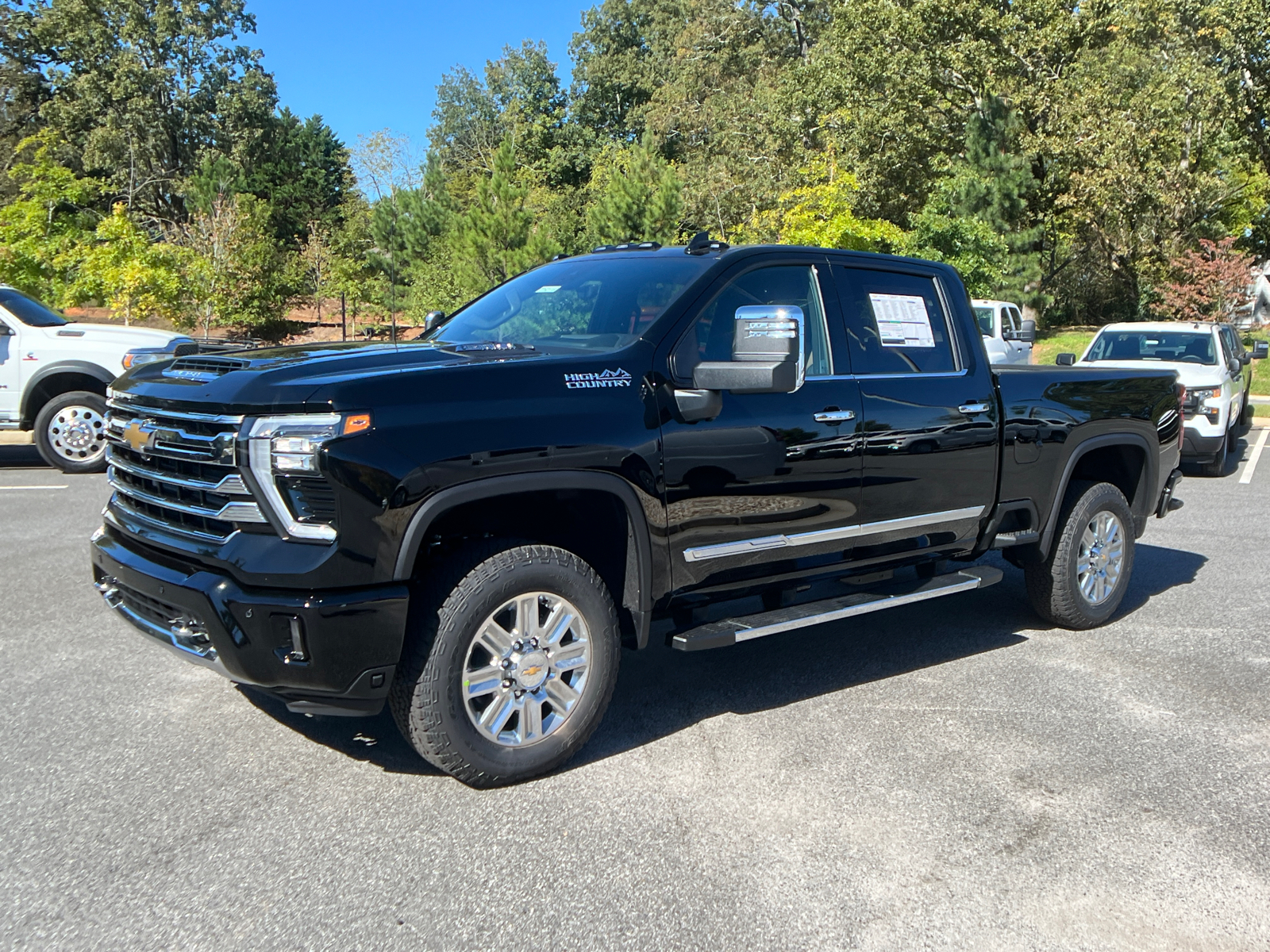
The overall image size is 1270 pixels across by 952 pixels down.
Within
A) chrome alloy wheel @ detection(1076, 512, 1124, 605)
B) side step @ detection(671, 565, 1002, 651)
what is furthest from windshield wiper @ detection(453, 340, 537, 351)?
chrome alloy wheel @ detection(1076, 512, 1124, 605)

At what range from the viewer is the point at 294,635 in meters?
3.37

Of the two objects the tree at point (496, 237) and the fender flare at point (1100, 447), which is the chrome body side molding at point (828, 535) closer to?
the fender flare at point (1100, 447)

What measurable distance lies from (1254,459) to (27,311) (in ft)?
49.2

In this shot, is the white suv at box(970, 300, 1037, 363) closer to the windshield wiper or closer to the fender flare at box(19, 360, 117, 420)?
the fender flare at box(19, 360, 117, 420)

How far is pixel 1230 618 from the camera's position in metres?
6.23

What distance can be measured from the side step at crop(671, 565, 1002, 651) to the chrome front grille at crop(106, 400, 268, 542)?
5.60ft

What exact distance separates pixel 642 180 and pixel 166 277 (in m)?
12.8

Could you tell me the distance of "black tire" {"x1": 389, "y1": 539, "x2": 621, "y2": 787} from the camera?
361cm

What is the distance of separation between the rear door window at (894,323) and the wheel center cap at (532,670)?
6.55 ft


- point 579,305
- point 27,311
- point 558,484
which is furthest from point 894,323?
point 27,311

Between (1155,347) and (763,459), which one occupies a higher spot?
(1155,347)

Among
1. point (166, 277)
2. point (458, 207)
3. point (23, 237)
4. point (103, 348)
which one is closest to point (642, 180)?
point (166, 277)

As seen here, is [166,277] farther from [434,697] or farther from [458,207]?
[458,207]

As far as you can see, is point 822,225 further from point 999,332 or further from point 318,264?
point 318,264
